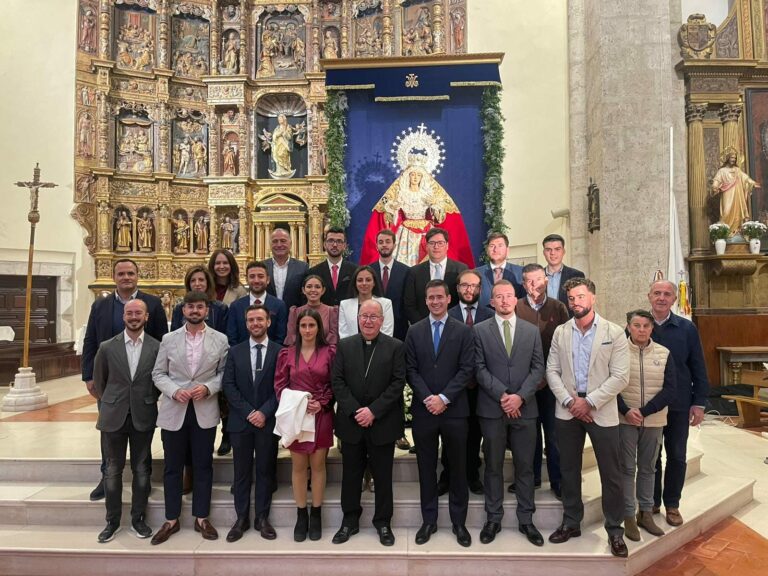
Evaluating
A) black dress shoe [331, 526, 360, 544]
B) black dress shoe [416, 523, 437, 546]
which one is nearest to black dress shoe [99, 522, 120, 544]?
black dress shoe [331, 526, 360, 544]

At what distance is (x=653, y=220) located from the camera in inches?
285

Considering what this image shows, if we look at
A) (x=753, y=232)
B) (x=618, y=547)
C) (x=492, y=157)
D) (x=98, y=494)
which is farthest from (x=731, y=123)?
(x=98, y=494)

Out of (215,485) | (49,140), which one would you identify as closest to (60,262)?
(49,140)

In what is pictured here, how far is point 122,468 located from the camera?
136 inches

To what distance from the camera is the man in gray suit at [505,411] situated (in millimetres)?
3289

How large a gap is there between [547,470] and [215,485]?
2.45 metres

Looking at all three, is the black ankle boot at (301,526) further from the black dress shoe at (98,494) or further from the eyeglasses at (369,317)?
the black dress shoe at (98,494)

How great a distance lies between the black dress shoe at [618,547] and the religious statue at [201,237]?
11.0 m

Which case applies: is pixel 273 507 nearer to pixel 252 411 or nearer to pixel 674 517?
pixel 252 411

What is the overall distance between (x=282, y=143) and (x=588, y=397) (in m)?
10.9

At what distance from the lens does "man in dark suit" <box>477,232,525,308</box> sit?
3906 mm

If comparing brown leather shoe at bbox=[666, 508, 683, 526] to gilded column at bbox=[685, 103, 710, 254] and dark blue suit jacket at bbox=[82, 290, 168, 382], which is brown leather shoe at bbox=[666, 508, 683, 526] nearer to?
dark blue suit jacket at bbox=[82, 290, 168, 382]

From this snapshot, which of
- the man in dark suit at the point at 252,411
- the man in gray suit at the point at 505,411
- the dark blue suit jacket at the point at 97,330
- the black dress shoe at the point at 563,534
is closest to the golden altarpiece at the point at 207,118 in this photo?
the dark blue suit jacket at the point at 97,330

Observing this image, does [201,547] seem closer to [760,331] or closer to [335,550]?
[335,550]
